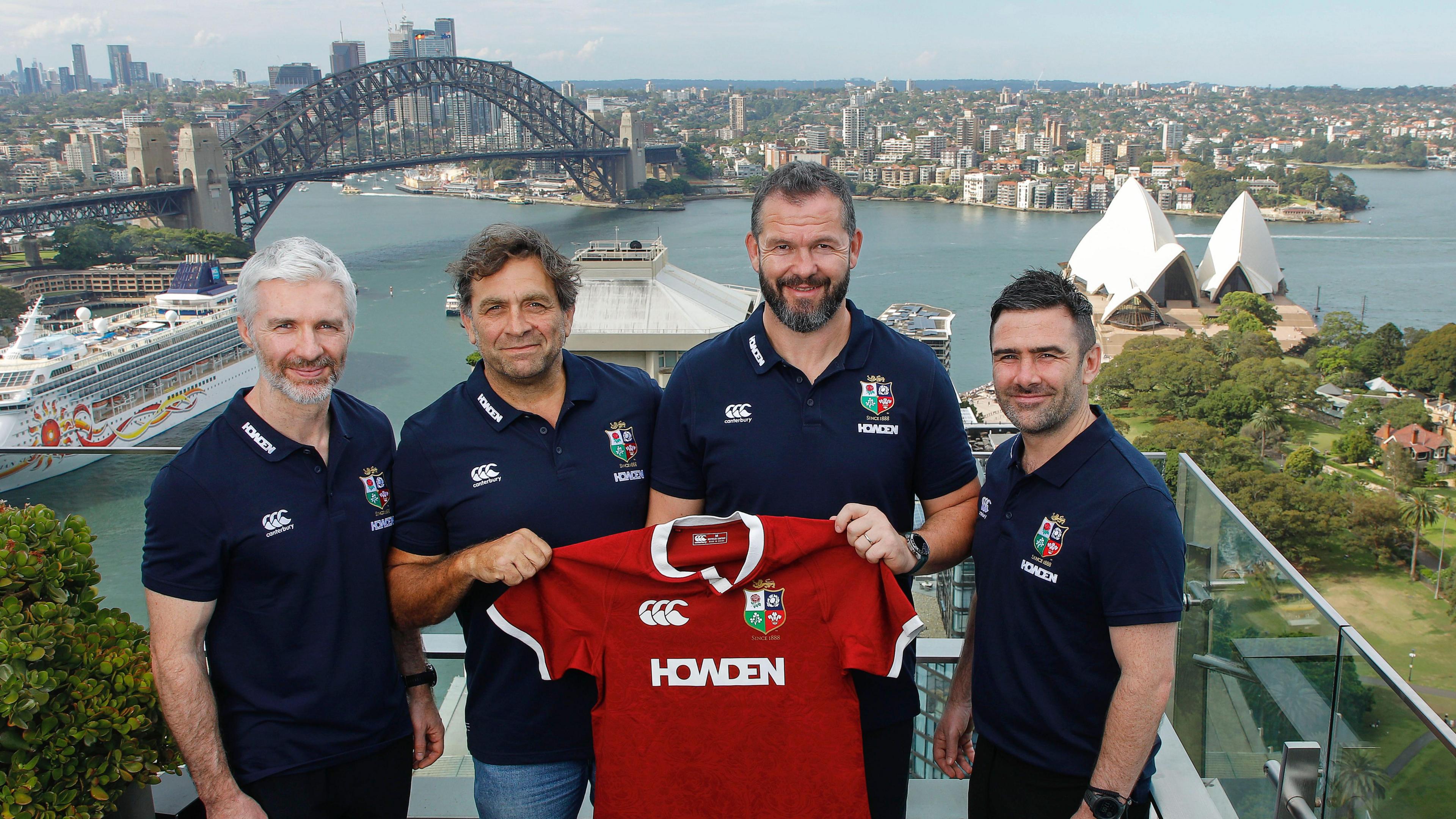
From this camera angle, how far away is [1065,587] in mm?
1155

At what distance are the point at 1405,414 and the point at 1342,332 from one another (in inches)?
223

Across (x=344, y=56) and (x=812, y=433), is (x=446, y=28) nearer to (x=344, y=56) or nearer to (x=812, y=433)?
(x=344, y=56)

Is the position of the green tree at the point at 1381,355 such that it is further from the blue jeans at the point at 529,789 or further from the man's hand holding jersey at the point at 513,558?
the man's hand holding jersey at the point at 513,558

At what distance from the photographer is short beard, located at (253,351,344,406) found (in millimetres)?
1167

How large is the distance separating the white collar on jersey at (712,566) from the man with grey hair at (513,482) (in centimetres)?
10

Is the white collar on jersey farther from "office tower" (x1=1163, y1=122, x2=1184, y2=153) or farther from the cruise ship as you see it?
"office tower" (x1=1163, y1=122, x2=1184, y2=153)

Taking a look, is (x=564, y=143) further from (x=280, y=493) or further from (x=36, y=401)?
(x=280, y=493)

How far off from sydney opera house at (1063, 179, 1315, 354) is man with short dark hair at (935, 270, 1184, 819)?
26.5 metres

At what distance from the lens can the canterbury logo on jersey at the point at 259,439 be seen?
1167 millimetres

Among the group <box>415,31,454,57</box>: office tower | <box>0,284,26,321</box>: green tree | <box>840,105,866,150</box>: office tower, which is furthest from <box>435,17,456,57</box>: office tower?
<box>0,284,26,321</box>: green tree

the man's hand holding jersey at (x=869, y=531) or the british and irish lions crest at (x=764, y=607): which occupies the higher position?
the man's hand holding jersey at (x=869, y=531)

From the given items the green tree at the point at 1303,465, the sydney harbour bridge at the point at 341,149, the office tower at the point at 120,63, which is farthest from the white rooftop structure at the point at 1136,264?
the office tower at the point at 120,63

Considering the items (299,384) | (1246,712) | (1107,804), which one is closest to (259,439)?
(299,384)

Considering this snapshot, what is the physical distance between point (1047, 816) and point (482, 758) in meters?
0.71
